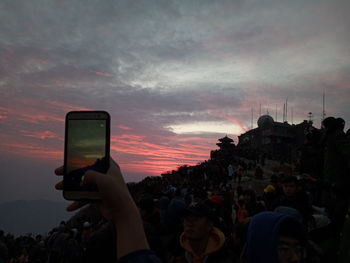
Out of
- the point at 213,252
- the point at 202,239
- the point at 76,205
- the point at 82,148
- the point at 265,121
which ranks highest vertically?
the point at 265,121

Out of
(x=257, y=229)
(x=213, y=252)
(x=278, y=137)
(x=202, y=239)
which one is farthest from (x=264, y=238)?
(x=278, y=137)

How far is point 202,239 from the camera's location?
4031 millimetres

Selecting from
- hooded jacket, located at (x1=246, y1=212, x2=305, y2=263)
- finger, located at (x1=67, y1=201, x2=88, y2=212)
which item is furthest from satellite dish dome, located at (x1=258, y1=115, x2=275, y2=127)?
finger, located at (x1=67, y1=201, x2=88, y2=212)

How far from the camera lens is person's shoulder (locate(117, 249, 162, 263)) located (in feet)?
3.73

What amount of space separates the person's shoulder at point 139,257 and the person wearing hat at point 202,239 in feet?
9.62

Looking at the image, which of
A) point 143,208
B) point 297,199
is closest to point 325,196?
point 297,199

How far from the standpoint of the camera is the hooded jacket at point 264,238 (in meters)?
2.22

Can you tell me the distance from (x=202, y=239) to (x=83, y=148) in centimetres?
279

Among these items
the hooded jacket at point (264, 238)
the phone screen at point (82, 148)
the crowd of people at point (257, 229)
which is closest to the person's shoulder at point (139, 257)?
the crowd of people at point (257, 229)

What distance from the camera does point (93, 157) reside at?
5.97 ft

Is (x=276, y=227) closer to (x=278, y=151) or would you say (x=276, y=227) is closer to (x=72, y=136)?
(x=72, y=136)

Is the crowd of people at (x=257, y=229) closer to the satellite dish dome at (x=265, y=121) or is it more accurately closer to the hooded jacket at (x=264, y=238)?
the hooded jacket at (x=264, y=238)

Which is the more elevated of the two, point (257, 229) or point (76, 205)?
point (76, 205)

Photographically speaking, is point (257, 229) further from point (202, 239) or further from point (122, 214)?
point (202, 239)
